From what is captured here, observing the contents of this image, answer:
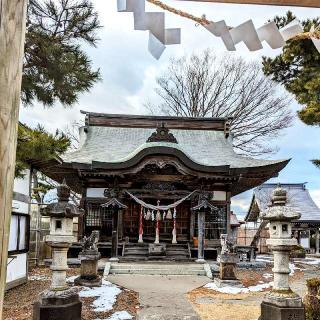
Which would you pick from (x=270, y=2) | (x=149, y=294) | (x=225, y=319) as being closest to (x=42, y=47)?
(x=270, y=2)

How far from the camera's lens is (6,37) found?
1.30 metres

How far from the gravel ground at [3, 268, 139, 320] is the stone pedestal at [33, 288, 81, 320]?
17.8 inches

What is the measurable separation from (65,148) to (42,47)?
5.49ft

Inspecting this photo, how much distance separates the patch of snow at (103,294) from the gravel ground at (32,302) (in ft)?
0.41

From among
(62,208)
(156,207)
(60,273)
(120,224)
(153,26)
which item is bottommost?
(60,273)

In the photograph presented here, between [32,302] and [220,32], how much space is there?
8.21 metres

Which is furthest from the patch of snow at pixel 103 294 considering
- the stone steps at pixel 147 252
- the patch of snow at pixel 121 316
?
the stone steps at pixel 147 252

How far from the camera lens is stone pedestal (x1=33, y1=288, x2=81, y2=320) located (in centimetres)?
665

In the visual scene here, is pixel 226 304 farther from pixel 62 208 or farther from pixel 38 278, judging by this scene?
pixel 38 278

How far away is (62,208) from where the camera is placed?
7.81 meters

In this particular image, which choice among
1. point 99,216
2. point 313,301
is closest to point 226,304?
point 313,301

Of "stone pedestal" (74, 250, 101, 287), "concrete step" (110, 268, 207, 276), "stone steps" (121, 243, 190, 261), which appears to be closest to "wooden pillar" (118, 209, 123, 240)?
"stone steps" (121, 243, 190, 261)

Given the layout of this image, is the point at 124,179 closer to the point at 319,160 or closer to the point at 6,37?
the point at 319,160

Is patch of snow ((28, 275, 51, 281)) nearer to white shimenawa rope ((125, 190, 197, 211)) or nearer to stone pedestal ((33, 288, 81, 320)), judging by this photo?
white shimenawa rope ((125, 190, 197, 211))
